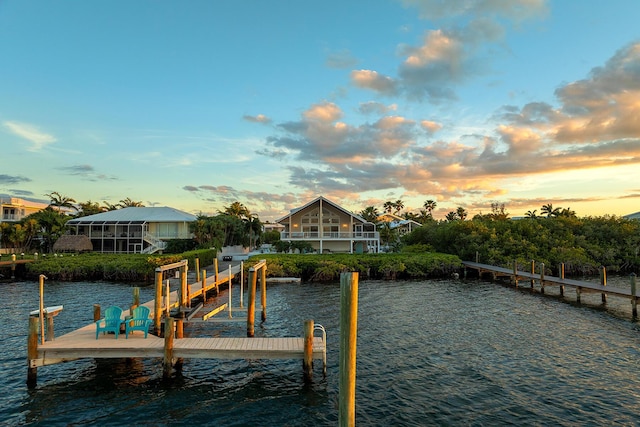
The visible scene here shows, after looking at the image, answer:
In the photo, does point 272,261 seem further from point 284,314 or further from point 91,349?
point 91,349

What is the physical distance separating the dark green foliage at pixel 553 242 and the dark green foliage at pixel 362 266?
6874mm

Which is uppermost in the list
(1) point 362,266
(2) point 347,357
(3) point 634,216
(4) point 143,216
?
(4) point 143,216

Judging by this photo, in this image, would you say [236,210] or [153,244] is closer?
[153,244]

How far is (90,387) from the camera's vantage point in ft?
37.4

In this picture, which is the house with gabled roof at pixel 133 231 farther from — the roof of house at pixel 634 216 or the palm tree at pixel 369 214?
the roof of house at pixel 634 216

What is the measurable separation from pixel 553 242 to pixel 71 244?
5719cm

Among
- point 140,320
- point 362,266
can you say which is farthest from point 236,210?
point 140,320

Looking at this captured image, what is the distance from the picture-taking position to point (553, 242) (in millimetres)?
45125

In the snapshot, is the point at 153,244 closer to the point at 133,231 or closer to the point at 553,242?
the point at 133,231

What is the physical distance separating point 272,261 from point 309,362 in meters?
26.4

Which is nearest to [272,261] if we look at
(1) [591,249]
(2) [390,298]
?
(2) [390,298]

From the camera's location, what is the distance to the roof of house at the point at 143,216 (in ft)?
182

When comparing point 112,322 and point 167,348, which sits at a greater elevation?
point 112,322

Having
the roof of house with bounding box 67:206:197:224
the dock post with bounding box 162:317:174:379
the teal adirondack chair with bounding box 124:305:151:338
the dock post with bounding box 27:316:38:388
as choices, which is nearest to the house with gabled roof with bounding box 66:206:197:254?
the roof of house with bounding box 67:206:197:224
